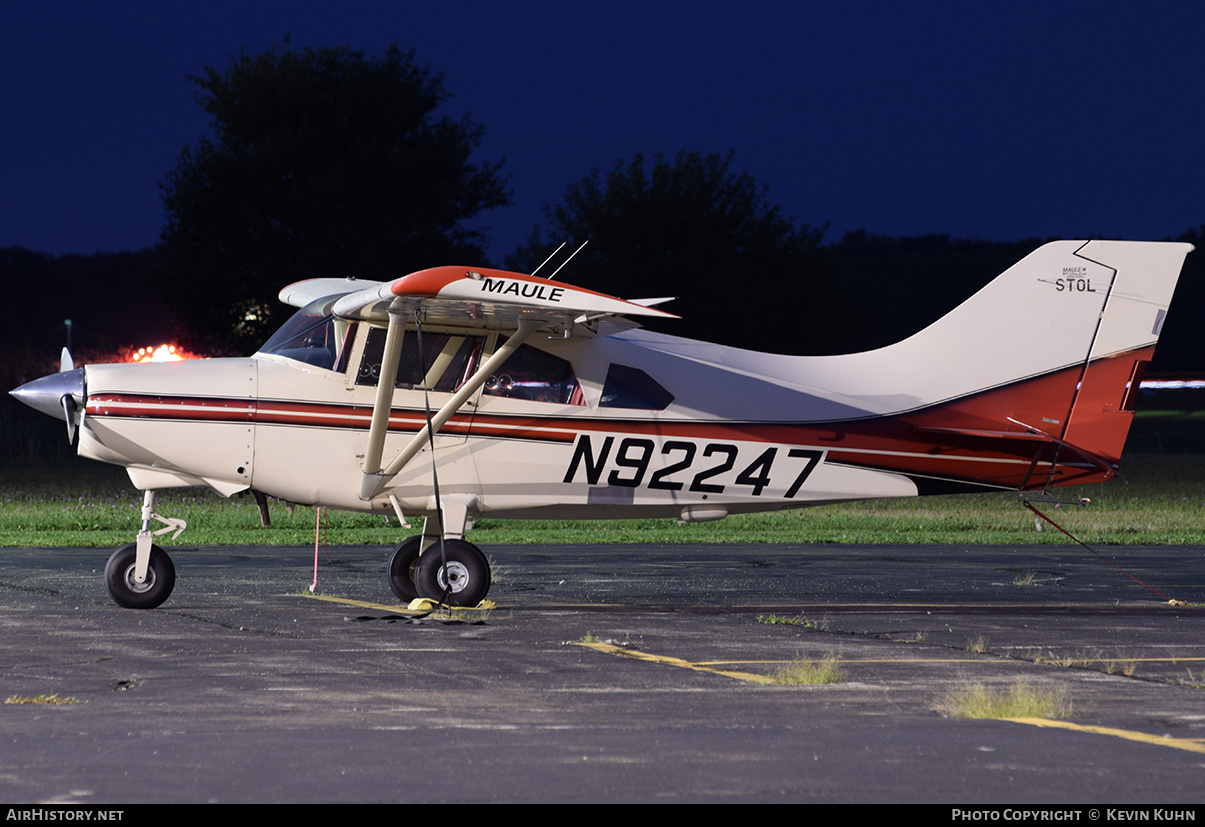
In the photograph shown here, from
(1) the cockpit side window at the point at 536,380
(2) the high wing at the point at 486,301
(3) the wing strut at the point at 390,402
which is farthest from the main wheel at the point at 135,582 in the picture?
(1) the cockpit side window at the point at 536,380

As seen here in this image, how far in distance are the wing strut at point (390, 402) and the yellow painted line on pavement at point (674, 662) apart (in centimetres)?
286

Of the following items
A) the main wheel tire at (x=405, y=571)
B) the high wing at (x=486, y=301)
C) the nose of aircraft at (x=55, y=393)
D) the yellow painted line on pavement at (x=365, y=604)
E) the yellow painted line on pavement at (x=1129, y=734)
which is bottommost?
the yellow painted line on pavement at (x=365, y=604)

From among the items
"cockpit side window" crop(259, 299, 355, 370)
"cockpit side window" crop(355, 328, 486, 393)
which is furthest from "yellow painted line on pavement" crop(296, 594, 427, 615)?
"cockpit side window" crop(259, 299, 355, 370)

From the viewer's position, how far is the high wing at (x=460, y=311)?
428 inches

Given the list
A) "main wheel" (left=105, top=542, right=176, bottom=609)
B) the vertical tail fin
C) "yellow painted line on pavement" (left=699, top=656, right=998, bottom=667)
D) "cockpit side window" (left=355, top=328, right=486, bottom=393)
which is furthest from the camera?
the vertical tail fin

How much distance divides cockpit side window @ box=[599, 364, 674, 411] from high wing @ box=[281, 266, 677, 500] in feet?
2.02

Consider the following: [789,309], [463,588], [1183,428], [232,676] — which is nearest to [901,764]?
[232,676]

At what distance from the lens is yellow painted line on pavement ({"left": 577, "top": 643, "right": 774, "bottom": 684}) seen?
8.69 meters

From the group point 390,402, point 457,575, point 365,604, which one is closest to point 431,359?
point 390,402

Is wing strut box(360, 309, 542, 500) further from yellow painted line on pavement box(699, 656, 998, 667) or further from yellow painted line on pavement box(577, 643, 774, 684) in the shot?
yellow painted line on pavement box(699, 656, 998, 667)

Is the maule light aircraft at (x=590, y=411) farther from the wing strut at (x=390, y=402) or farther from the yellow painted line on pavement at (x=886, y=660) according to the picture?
the yellow painted line on pavement at (x=886, y=660)

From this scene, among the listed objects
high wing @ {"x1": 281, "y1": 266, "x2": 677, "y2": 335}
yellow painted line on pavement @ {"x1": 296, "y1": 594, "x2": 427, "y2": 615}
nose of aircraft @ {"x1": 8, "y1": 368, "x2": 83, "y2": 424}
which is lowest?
yellow painted line on pavement @ {"x1": 296, "y1": 594, "x2": 427, "y2": 615}

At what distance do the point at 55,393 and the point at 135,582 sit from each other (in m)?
1.73

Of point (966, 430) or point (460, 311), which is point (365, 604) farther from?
point (966, 430)
